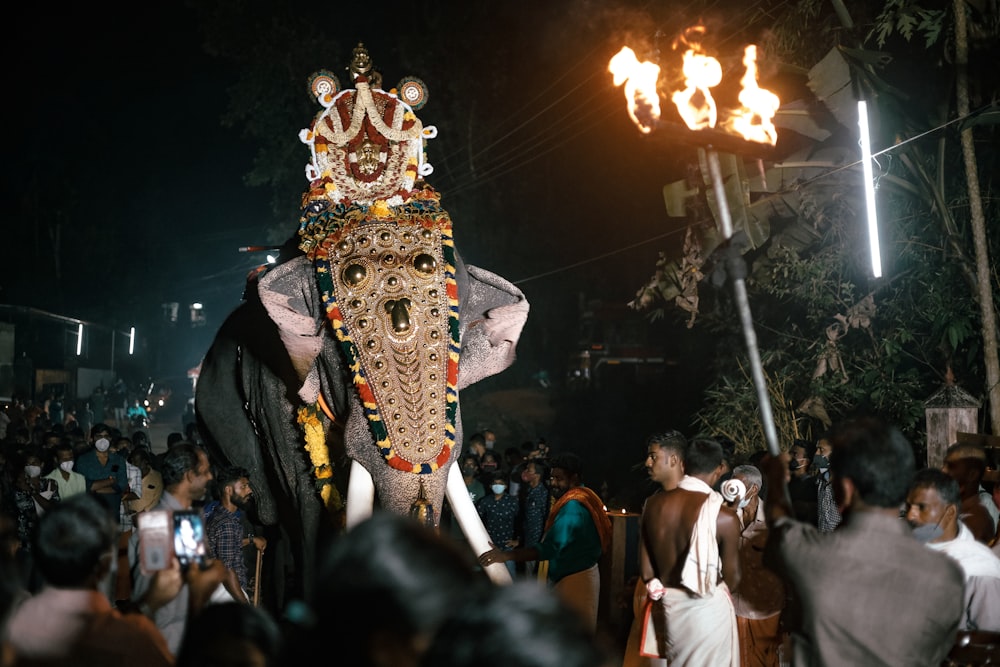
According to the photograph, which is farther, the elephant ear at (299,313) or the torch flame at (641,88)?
the elephant ear at (299,313)

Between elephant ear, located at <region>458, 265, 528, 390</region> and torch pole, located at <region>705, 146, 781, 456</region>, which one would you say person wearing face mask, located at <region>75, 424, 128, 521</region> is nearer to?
elephant ear, located at <region>458, 265, 528, 390</region>

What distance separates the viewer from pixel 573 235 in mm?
26734

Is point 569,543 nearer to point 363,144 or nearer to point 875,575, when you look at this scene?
Answer: point 363,144

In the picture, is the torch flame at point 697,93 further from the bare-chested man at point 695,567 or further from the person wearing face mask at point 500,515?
the person wearing face mask at point 500,515

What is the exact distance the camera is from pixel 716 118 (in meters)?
4.48

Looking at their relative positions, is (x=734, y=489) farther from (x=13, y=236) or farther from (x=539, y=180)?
(x=13, y=236)

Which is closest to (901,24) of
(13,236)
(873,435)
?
(873,435)

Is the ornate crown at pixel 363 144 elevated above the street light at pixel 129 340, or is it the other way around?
the street light at pixel 129 340

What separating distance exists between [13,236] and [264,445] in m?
39.6

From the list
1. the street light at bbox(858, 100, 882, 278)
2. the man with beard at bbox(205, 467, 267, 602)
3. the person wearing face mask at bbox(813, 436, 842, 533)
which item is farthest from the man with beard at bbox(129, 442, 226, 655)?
the street light at bbox(858, 100, 882, 278)

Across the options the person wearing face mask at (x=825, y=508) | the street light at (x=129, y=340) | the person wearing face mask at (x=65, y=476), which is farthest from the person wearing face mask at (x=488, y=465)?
the street light at (x=129, y=340)

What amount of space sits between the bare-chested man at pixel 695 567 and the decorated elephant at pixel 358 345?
2.96ft

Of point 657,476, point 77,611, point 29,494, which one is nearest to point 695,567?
point 657,476

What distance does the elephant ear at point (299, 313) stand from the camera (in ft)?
18.3
